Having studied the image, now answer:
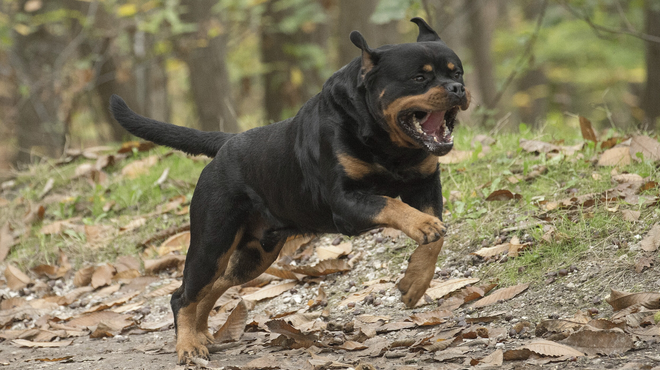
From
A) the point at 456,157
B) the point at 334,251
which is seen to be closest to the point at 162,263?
the point at 334,251

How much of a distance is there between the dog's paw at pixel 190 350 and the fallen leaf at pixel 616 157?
349cm

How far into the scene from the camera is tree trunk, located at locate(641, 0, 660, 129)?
987cm

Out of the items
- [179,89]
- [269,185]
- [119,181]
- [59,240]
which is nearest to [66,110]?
[119,181]

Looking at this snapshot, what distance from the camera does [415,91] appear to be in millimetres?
3627

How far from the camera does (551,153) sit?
6.02m

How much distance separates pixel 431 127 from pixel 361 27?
7058mm

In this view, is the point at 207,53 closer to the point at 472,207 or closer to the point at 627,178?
the point at 472,207

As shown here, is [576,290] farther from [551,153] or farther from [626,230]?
[551,153]

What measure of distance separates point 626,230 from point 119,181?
5.55 meters

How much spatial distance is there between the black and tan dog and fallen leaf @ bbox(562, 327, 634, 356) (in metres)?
0.82

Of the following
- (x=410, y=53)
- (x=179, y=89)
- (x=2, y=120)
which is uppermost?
(x=410, y=53)

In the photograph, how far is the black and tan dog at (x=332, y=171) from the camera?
142 inches

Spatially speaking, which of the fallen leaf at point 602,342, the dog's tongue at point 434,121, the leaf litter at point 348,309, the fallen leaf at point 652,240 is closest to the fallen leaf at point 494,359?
the leaf litter at point 348,309

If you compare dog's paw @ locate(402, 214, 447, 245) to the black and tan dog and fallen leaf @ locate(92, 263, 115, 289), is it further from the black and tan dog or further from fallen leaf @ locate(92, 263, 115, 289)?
fallen leaf @ locate(92, 263, 115, 289)
